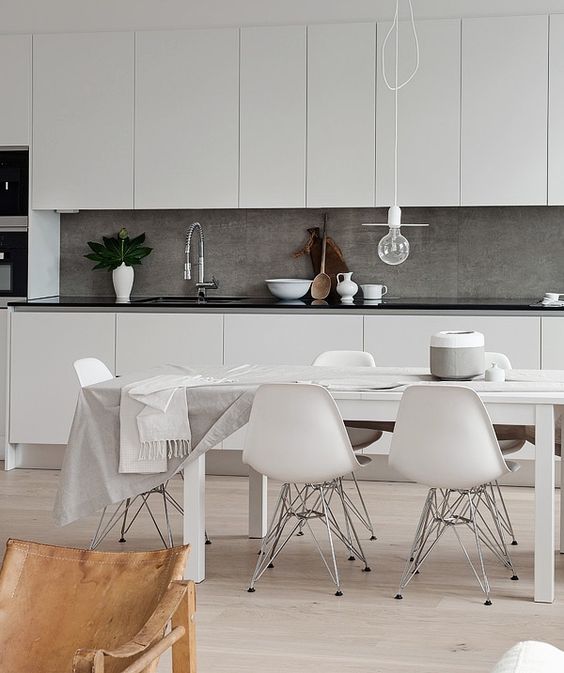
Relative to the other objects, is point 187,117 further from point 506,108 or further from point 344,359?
point 344,359

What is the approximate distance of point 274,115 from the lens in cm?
596

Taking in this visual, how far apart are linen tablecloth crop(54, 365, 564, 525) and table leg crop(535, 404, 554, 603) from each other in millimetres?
185

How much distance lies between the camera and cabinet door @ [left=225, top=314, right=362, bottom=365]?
5719 mm

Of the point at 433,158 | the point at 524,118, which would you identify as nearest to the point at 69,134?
the point at 433,158

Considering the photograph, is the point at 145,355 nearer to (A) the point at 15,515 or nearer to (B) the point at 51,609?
(A) the point at 15,515

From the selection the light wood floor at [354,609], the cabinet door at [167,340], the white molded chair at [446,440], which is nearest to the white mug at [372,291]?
the cabinet door at [167,340]

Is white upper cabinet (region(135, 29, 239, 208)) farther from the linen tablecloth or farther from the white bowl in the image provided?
→ the linen tablecloth

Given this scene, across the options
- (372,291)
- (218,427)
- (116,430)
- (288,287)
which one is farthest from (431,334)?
(116,430)

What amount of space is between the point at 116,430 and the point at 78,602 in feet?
6.79

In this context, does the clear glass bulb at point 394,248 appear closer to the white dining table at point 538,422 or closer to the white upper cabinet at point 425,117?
the white dining table at point 538,422

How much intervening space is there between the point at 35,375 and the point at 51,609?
424 centimetres

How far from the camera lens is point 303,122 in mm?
5934

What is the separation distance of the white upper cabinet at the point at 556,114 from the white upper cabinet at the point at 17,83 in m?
3.02

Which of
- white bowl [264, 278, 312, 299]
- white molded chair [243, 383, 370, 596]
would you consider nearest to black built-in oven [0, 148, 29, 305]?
white bowl [264, 278, 312, 299]
